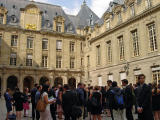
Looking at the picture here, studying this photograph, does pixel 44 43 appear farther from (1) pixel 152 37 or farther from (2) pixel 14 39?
(1) pixel 152 37

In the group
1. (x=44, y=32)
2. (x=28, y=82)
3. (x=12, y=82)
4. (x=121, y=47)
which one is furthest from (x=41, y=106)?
(x=28, y=82)

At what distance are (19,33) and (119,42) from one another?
53.8 feet

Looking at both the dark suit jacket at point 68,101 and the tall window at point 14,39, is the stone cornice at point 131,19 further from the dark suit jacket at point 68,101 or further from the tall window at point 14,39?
the dark suit jacket at point 68,101

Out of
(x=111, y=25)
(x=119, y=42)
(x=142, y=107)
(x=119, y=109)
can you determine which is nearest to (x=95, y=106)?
(x=119, y=109)

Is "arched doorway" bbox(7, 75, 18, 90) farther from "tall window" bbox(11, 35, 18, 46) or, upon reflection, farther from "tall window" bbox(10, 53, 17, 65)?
"tall window" bbox(11, 35, 18, 46)

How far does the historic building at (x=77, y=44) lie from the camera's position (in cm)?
1758

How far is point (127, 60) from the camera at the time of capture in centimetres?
1945

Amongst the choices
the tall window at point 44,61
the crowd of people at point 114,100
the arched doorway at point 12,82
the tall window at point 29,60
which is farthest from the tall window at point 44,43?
the crowd of people at point 114,100

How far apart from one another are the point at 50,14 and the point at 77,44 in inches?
307

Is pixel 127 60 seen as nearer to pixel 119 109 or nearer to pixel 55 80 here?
pixel 119 109

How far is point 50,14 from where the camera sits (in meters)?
34.6

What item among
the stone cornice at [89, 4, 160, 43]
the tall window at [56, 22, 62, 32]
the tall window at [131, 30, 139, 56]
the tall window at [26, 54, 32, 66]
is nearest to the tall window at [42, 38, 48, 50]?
the tall window at [26, 54, 32, 66]

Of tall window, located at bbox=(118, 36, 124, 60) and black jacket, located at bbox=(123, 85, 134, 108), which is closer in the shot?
black jacket, located at bbox=(123, 85, 134, 108)

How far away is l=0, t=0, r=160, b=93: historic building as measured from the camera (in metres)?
17.6
